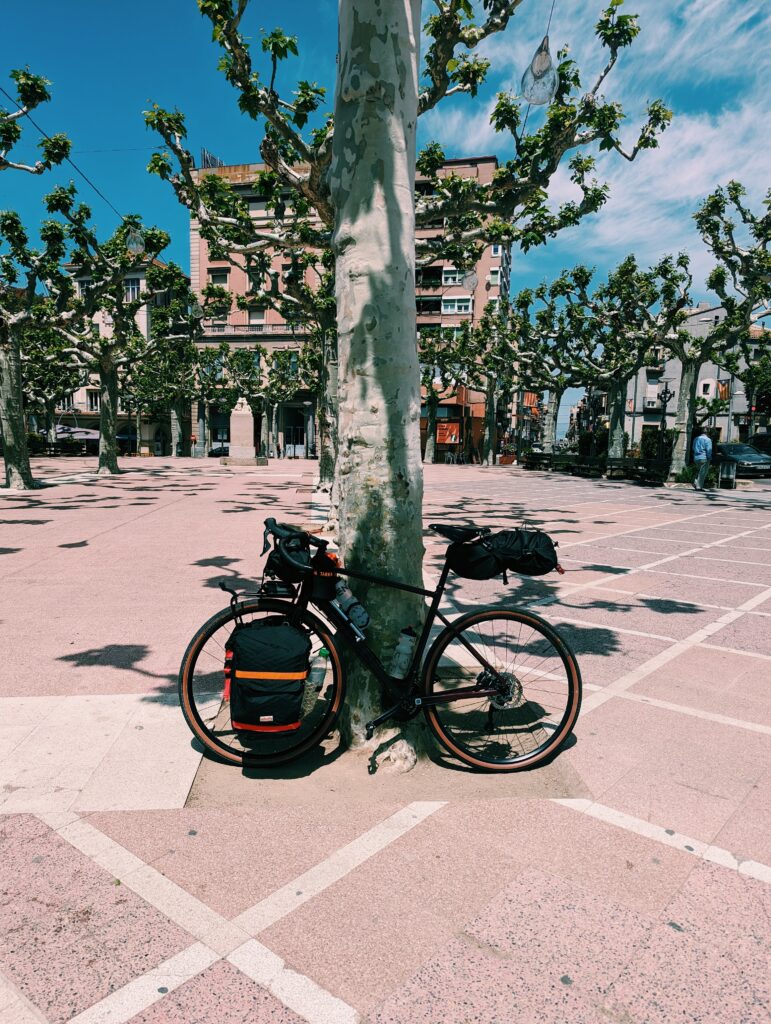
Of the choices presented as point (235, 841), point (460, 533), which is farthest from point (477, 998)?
point (460, 533)

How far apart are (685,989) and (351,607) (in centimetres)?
181

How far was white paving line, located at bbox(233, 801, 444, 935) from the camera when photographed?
7.10ft

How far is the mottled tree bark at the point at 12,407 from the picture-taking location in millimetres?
15547

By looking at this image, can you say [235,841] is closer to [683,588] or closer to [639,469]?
[683,588]

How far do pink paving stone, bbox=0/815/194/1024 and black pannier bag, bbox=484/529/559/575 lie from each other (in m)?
1.94

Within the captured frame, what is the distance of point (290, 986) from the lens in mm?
1886

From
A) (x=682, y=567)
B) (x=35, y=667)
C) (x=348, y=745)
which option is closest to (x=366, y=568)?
(x=348, y=745)

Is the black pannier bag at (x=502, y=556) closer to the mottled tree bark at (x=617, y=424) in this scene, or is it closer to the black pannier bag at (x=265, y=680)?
Result: the black pannier bag at (x=265, y=680)

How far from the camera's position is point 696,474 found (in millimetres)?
21922

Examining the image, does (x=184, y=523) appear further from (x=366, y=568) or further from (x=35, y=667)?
(x=366, y=568)

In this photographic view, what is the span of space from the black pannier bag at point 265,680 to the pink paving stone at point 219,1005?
1.05 metres

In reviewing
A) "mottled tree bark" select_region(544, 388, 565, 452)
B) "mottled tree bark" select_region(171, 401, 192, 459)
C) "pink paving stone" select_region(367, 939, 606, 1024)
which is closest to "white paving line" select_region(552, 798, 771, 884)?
"pink paving stone" select_region(367, 939, 606, 1024)

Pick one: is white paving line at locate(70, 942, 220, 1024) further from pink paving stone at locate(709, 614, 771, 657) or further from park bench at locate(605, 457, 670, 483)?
park bench at locate(605, 457, 670, 483)

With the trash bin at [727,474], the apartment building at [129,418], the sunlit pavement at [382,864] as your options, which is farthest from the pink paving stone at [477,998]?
the apartment building at [129,418]
